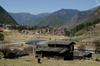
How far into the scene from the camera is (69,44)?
58.9 metres

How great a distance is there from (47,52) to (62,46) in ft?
23.6

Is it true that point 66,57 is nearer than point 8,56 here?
No

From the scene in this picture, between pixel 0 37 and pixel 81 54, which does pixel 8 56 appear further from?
pixel 0 37

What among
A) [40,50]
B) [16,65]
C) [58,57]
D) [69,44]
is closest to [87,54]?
[69,44]

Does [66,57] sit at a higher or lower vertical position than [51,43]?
lower

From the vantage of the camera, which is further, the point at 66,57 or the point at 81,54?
the point at 81,54

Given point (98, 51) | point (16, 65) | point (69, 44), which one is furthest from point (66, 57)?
point (98, 51)

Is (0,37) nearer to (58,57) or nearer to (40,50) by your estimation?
(40,50)

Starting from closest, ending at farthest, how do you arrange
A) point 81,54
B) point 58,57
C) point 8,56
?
point 8,56 < point 58,57 < point 81,54

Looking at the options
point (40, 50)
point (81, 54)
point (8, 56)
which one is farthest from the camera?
point (81, 54)

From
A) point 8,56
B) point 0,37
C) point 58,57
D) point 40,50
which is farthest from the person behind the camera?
point 0,37

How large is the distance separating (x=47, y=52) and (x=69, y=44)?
30.1 ft

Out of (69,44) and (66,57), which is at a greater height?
(69,44)

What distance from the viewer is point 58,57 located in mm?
53969
